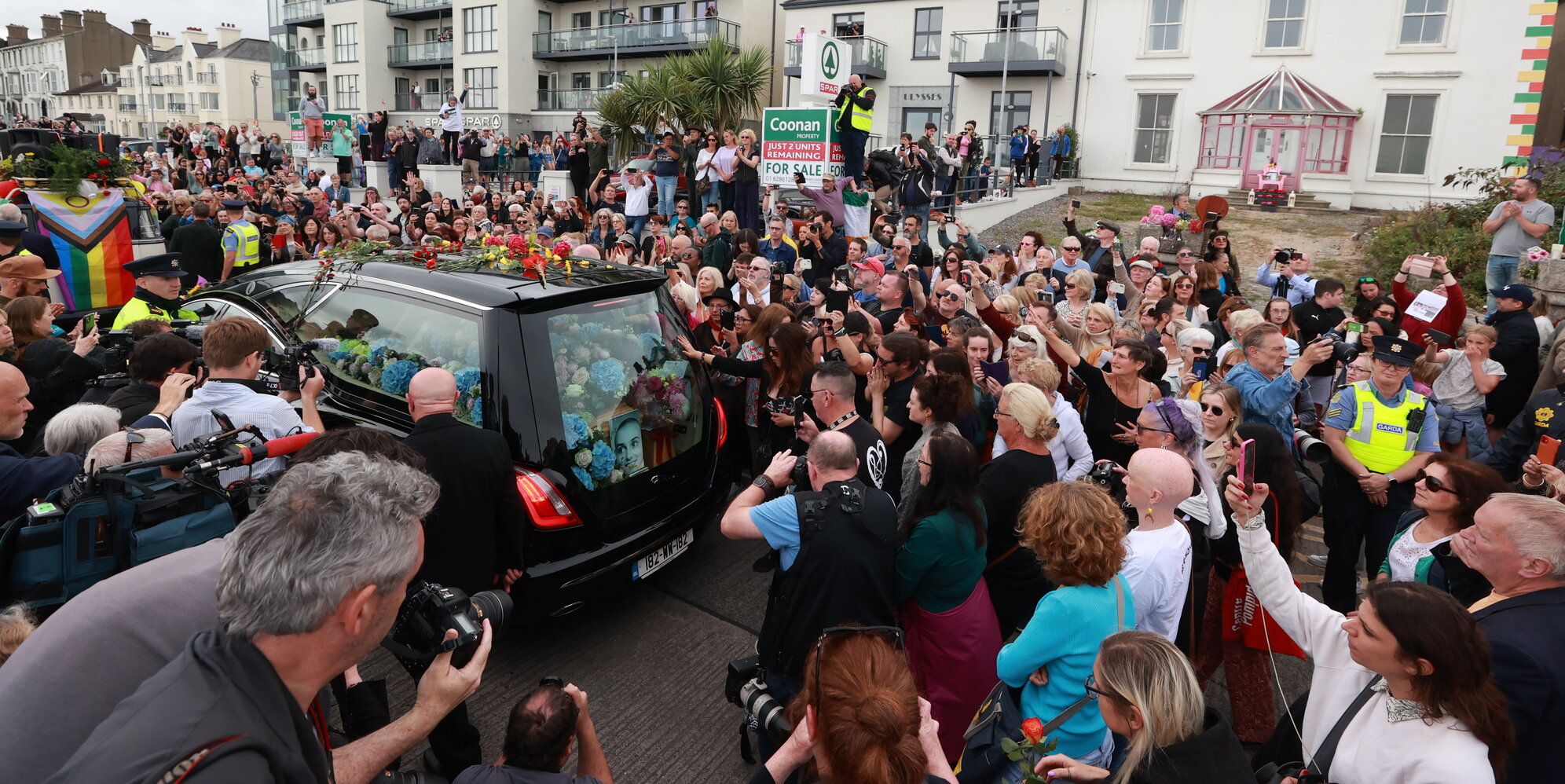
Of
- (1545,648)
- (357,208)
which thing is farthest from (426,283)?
(357,208)

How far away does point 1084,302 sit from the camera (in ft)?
23.2

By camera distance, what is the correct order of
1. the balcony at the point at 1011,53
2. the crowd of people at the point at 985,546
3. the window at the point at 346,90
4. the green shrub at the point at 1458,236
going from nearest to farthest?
the crowd of people at the point at 985,546 → the green shrub at the point at 1458,236 → the balcony at the point at 1011,53 → the window at the point at 346,90

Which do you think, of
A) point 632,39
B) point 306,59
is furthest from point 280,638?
point 306,59

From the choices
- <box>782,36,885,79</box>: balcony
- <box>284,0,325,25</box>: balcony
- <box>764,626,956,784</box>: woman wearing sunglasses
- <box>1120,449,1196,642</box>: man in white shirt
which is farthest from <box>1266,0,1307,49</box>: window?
<box>284,0,325,25</box>: balcony

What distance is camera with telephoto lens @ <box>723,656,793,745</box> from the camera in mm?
2672

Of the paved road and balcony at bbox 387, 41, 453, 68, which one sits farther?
balcony at bbox 387, 41, 453, 68

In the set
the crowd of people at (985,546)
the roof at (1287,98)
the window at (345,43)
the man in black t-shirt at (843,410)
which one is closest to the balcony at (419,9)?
the window at (345,43)

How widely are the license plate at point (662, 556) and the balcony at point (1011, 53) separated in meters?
24.3

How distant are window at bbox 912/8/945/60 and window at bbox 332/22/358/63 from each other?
29.3 metres

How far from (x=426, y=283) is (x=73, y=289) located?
6508mm

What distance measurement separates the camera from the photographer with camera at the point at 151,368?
404 cm

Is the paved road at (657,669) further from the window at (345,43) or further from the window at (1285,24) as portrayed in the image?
the window at (345,43)

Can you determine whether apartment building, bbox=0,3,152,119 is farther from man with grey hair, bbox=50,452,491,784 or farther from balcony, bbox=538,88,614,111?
man with grey hair, bbox=50,452,491,784

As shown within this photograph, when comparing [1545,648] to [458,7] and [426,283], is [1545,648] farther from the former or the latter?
[458,7]
